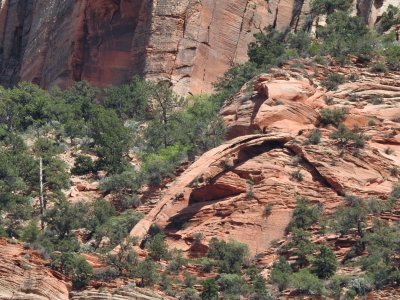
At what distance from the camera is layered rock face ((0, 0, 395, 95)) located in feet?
248

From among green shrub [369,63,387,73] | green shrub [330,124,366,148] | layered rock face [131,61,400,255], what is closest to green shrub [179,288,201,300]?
layered rock face [131,61,400,255]

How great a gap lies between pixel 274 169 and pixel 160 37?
1975cm

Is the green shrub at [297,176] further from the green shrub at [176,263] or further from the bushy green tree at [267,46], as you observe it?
the bushy green tree at [267,46]

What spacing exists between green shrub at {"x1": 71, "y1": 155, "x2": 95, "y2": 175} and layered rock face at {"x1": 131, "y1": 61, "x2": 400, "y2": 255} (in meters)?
5.63

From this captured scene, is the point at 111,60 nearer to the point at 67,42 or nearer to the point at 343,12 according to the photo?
the point at 67,42

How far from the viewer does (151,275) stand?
4775 centimetres

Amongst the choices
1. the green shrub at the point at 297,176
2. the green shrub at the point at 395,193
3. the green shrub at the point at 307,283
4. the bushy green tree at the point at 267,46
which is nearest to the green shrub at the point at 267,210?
the green shrub at the point at 297,176

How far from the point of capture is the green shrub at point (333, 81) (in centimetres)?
6388

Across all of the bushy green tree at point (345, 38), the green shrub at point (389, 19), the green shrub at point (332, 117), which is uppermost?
the green shrub at point (389, 19)

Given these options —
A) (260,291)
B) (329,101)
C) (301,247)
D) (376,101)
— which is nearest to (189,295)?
(260,291)

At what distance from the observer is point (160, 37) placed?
→ 75.6 meters

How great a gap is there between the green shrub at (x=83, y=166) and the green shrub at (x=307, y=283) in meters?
17.2

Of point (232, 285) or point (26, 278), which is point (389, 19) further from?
point (26, 278)

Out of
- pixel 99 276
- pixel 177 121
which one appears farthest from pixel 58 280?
pixel 177 121
